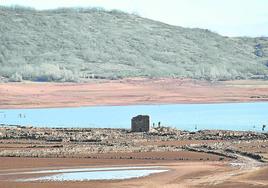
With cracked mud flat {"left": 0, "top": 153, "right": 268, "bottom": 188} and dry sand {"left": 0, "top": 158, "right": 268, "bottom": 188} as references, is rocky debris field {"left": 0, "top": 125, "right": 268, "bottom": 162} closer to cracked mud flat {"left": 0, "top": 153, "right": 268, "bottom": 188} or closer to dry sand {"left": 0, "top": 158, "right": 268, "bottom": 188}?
cracked mud flat {"left": 0, "top": 153, "right": 268, "bottom": 188}

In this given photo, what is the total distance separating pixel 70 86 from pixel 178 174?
127 m

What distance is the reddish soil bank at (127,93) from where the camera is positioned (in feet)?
424

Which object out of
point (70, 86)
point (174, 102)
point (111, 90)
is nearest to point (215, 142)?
point (174, 102)

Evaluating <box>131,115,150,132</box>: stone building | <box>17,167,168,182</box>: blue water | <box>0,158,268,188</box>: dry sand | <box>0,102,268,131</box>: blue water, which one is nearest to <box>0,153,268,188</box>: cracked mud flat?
<box>0,158,268,188</box>: dry sand

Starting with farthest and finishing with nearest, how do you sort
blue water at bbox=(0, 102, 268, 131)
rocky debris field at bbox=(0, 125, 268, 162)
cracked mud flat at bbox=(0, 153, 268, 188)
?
blue water at bbox=(0, 102, 268, 131) < rocky debris field at bbox=(0, 125, 268, 162) < cracked mud flat at bbox=(0, 153, 268, 188)

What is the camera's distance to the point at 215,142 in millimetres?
53969

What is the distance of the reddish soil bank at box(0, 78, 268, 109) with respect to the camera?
129 meters

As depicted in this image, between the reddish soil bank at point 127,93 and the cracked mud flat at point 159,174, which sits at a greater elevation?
the reddish soil bank at point 127,93

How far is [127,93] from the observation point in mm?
145250

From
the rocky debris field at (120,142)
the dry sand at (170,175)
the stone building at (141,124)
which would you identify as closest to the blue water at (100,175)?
the dry sand at (170,175)

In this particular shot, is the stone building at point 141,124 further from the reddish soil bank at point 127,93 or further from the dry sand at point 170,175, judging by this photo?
the reddish soil bank at point 127,93

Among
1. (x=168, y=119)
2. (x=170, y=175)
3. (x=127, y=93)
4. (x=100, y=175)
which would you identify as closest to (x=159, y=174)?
(x=170, y=175)

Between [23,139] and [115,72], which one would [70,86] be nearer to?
[115,72]

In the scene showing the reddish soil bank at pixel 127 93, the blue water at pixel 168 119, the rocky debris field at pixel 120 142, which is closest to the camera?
the rocky debris field at pixel 120 142
